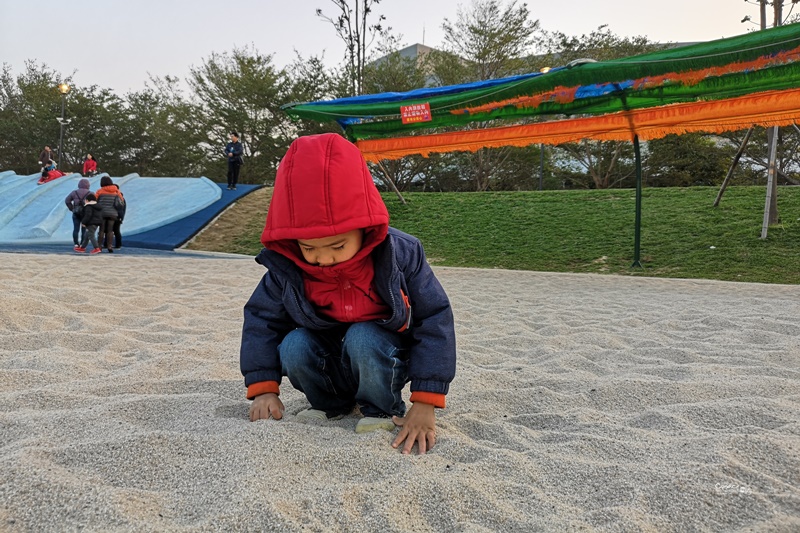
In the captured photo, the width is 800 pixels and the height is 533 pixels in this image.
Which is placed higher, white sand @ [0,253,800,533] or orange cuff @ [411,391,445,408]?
orange cuff @ [411,391,445,408]

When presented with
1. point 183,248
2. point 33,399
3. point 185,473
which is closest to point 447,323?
point 185,473

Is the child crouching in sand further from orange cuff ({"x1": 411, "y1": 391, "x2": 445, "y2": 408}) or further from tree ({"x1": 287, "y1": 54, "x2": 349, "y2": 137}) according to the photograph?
tree ({"x1": 287, "y1": 54, "x2": 349, "y2": 137})

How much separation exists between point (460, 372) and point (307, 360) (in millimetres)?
971

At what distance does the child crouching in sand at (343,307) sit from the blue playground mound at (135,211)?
9082mm

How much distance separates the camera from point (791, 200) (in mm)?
9578

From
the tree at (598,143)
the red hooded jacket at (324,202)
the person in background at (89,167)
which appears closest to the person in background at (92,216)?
the red hooded jacket at (324,202)

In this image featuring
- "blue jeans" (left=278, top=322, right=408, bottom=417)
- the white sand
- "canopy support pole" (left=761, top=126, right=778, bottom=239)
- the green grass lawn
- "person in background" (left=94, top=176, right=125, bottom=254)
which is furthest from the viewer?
"person in background" (left=94, top=176, right=125, bottom=254)

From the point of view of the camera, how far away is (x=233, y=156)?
44.0 feet

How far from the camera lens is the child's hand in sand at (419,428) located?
1623 millimetres

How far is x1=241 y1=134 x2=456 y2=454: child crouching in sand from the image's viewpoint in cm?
153

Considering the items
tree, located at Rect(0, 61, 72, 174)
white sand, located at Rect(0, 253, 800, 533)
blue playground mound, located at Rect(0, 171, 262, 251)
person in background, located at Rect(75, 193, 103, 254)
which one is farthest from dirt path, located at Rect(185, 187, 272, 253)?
tree, located at Rect(0, 61, 72, 174)

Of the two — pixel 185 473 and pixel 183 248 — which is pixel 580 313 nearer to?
pixel 185 473

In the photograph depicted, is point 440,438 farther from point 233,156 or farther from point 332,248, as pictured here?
point 233,156

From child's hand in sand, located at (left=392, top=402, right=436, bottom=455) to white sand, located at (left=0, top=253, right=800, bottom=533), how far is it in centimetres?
4
